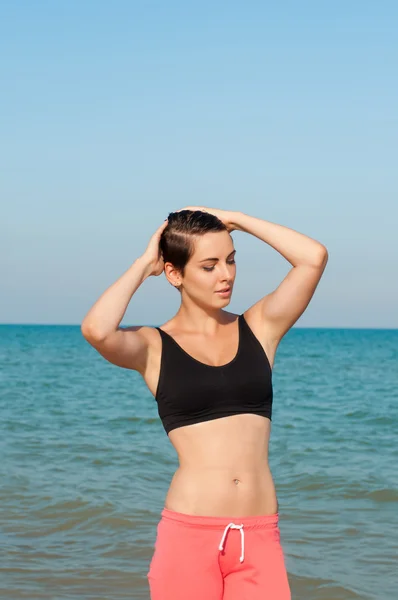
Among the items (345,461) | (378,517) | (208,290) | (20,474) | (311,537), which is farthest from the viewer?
(345,461)

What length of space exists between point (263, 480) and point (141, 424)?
1380 centimetres

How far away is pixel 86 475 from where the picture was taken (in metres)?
11.5

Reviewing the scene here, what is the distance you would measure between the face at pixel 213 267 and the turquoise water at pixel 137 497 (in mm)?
4010

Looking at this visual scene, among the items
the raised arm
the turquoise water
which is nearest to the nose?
the raised arm

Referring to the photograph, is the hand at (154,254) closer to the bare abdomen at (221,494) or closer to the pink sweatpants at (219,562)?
the bare abdomen at (221,494)

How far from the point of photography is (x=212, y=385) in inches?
139

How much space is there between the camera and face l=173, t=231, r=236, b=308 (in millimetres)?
3641

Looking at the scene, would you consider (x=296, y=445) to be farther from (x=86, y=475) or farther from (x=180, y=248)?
(x=180, y=248)

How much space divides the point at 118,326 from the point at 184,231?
1.56 feet

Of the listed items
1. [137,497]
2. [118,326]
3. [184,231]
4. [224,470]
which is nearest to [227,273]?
[184,231]

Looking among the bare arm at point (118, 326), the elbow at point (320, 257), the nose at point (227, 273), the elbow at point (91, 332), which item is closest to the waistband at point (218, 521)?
the bare arm at point (118, 326)

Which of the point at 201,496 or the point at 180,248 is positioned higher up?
the point at 180,248

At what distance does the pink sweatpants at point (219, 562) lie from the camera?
337 cm

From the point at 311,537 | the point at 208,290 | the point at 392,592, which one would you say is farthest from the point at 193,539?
the point at 311,537
